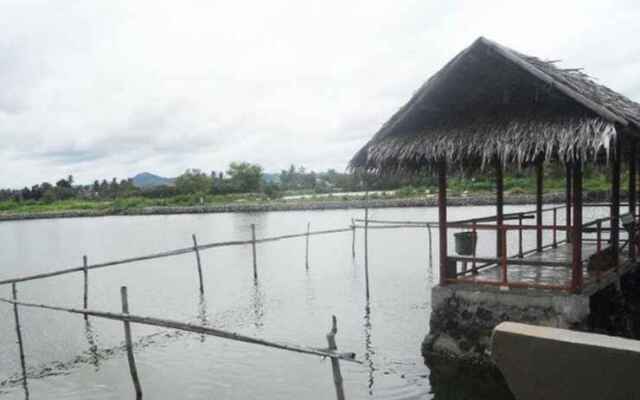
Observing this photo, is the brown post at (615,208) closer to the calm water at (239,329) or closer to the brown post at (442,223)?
the brown post at (442,223)

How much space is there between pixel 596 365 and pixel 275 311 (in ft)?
33.6

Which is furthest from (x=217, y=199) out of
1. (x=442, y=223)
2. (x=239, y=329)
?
(x=442, y=223)

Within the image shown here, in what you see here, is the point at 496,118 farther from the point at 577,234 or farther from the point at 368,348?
the point at 368,348

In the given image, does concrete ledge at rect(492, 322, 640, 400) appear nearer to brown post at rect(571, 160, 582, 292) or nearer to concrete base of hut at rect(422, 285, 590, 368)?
concrete base of hut at rect(422, 285, 590, 368)

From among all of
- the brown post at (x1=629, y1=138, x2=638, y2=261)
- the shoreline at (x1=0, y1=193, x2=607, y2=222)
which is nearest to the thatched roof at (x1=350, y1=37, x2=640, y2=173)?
the brown post at (x1=629, y1=138, x2=638, y2=261)

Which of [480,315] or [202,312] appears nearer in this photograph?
[480,315]

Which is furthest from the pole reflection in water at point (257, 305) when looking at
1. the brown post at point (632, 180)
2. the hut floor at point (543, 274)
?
the brown post at point (632, 180)

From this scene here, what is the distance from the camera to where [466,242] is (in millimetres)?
9281

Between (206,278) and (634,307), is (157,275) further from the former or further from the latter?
(634,307)

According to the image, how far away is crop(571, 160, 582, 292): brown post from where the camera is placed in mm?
7328

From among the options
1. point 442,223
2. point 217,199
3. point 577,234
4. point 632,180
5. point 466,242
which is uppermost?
point 632,180

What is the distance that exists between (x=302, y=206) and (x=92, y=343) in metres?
50.6

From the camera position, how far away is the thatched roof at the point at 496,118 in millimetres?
6977

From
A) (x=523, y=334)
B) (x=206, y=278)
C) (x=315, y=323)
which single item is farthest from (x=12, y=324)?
(x=523, y=334)
